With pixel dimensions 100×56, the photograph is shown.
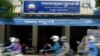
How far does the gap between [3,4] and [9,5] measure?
562mm

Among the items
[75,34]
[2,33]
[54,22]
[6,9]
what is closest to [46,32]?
[75,34]

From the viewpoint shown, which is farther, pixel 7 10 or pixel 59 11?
pixel 59 11

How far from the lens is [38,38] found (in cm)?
3231

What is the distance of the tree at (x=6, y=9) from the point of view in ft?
79.6

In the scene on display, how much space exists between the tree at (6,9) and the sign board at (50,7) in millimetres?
3328

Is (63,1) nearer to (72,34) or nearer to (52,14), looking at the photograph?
(52,14)

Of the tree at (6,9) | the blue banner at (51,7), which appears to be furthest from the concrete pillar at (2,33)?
the tree at (6,9)

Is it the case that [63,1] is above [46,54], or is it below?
above

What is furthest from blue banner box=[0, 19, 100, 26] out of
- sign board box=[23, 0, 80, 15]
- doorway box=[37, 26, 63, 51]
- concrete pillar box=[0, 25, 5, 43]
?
doorway box=[37, 26, 63, 51]

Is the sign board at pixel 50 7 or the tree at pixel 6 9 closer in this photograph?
the tree at pixel 6 9

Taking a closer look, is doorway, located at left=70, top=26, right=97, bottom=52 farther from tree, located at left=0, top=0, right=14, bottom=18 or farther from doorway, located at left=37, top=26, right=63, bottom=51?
tree, located at left=0, top=0, right=14, bottom=18

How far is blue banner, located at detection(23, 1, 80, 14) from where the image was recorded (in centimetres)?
2853

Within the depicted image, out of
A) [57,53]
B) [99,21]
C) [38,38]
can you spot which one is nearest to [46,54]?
[57,53]

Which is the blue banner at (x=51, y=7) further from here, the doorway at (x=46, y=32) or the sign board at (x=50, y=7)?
the doorway at (x=46, y=32)
